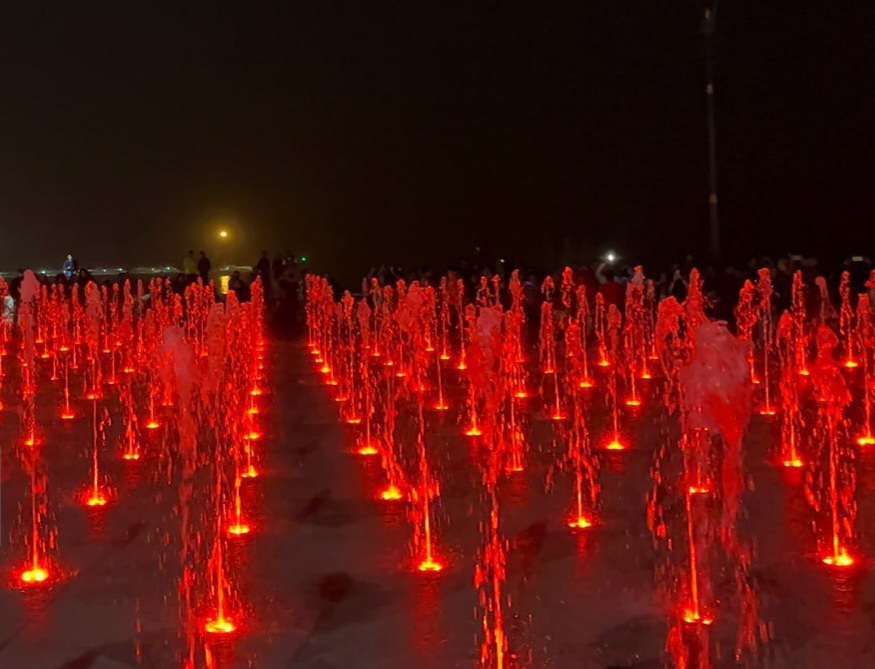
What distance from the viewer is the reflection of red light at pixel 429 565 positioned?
218 inches

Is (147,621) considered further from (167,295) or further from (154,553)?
(167,295)

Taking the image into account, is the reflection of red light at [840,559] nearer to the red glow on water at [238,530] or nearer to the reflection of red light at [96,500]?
the red glow on water at [238,530]

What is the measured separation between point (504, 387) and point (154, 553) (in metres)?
5.48

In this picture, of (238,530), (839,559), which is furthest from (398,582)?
(839,559)

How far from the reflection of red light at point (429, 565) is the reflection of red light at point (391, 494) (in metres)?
1.22

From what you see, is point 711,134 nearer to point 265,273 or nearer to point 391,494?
point 265,273

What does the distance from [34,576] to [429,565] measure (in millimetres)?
2187

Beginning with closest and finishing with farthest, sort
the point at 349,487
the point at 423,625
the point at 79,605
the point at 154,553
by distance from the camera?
the point at 423,625, the point at 79,605, the point at 154,553, the point at 349,487

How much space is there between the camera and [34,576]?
554cm

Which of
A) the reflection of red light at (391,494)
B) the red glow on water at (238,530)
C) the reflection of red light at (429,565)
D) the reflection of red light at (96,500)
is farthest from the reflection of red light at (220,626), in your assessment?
the reflection of red light at (96,500)

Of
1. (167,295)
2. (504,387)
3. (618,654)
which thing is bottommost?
(618,654)

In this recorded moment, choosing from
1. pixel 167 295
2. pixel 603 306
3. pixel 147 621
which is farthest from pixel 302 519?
pixel 167 295

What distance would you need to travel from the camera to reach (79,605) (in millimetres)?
5098

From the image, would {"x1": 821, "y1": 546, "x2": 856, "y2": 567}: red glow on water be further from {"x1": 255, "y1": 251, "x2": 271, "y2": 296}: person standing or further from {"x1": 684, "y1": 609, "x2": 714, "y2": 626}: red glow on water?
{"x1": 255, "y1": 251, "x2": 271, "y2": 296}: person standing
